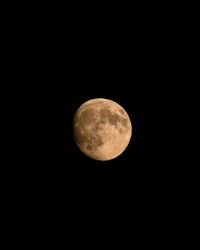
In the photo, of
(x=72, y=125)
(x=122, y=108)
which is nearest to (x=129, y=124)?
(x=122, y=108)

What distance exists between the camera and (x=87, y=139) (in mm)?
3523

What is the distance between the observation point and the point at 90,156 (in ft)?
12.0

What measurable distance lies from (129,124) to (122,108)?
0.27 metres

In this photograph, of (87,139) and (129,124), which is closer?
(87,139)

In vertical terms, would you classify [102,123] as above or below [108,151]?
above

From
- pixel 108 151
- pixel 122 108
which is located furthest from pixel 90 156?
pixel 122 108

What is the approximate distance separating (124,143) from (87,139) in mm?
534

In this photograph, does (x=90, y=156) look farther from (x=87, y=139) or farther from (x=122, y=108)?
(x=122, y=108)

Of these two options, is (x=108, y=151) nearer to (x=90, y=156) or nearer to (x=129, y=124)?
(x=90, y=156)

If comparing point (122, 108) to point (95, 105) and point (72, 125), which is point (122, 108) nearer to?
point (95, 105)

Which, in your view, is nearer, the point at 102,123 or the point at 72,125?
the point at 102,123

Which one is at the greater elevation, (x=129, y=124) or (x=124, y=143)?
(x=129, y=124)

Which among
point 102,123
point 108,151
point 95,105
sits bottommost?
point 108,151

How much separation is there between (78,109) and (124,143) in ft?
2.66
